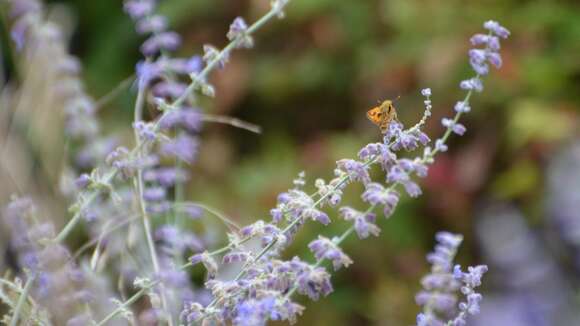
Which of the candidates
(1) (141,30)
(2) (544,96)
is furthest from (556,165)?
(1) (141,30)

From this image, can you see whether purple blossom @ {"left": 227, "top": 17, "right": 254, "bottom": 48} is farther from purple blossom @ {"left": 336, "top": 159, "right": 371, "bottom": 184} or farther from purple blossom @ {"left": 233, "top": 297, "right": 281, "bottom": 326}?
purple blossom @ {"left": 233, "top": 297, "right": 281, "bottom": 326}

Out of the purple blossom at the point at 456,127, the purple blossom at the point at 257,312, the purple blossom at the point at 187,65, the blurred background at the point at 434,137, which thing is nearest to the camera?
the purple blossom at the point at 257,312

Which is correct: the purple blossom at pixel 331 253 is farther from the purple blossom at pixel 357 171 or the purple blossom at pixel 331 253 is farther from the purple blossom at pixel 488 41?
the purple blossom at pixel 488 41

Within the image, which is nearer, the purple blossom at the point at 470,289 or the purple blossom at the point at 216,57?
the purple blossom at the point at 470,289

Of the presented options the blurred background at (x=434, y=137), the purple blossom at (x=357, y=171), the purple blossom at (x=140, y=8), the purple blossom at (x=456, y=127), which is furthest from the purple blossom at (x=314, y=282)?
the blurred background at (x=434, y=137)

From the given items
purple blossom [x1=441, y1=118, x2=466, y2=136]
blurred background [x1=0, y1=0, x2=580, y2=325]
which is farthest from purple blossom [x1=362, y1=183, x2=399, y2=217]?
blurred background [x1=0, y1=0, x2=580, y2=325]

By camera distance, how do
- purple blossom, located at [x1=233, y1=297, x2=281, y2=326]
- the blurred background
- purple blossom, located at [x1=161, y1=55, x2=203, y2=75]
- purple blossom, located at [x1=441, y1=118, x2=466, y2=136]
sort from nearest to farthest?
purple blossom, located at [x1=233, y1=297, x2=281, y2=326] → purple blossom, located at [x1=441, y1=118, x2=466, y2=136] → purple blossom, located at [x1=161, y1=55, x2=203, y2=75] → the blurred background

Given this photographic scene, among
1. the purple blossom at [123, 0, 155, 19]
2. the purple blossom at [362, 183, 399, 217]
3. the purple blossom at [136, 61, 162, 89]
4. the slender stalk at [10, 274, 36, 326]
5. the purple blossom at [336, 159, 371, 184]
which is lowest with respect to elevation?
the slender stalk at [10, 274, 36, 326]

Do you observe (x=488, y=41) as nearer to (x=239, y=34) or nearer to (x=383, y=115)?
(x=383, y=115)
